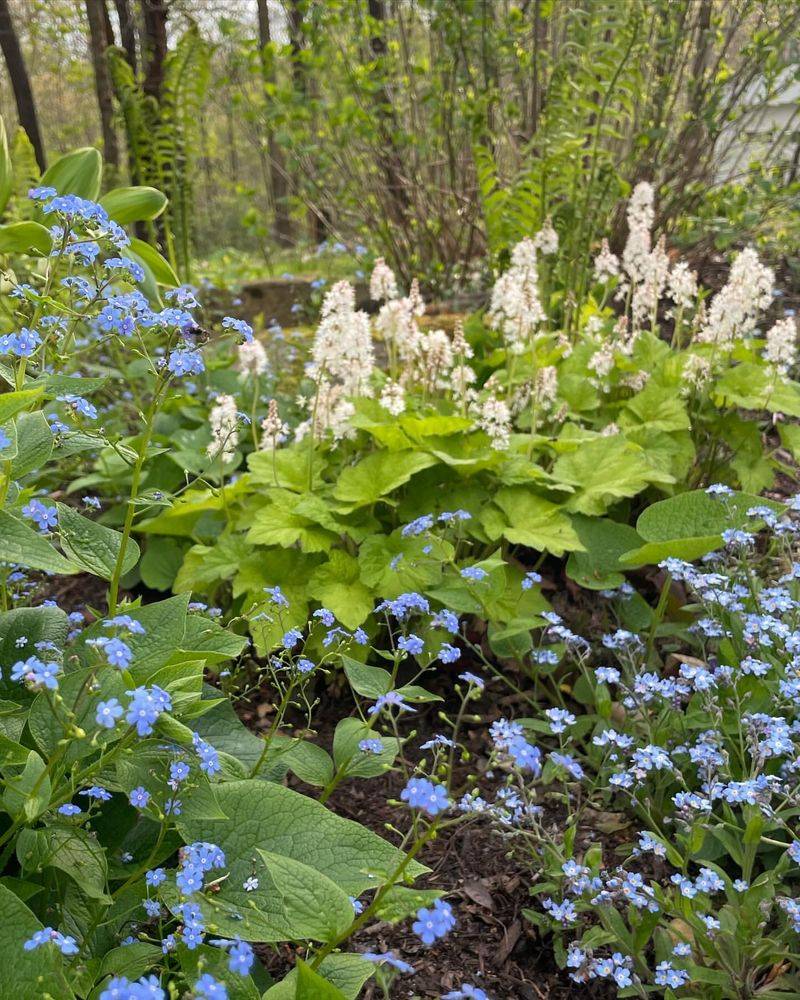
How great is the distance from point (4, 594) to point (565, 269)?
3.26 m

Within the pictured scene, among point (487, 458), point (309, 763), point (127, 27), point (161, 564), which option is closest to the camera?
point (309, 763)

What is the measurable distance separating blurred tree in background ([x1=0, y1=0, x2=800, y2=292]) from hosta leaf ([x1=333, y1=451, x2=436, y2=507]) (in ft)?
6.41

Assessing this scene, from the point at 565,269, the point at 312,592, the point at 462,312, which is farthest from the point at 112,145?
the point at 312,592

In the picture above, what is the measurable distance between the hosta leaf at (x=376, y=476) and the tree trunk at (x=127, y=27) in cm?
501

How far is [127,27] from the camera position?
6.36 metres

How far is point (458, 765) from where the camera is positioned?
2273mm

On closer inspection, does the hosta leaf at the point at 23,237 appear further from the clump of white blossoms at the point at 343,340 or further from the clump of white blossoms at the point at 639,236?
the clump of white blossoms at the point at 639,236

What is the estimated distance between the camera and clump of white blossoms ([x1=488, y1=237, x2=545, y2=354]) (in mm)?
2928

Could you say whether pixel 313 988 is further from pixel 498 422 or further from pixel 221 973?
pixel 498 422

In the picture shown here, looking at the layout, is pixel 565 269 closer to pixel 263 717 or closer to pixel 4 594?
pixel 263 717

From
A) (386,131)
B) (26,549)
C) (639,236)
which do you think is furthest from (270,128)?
(26,549)

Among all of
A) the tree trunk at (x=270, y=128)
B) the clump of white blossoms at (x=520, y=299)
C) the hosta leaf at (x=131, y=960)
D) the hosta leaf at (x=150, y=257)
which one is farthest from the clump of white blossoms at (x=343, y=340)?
the tree trunk at (x=270, y=128)

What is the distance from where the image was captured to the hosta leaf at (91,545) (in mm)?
1533

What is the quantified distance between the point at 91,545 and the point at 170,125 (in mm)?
3840
